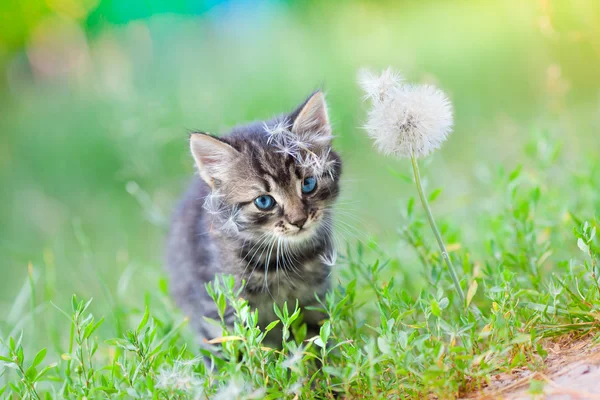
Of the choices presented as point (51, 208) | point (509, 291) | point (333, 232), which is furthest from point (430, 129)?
point (51, 208)

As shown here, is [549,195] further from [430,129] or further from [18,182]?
[18,182]

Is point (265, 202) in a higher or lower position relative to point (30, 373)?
higher

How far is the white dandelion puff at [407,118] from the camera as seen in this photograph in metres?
1.76

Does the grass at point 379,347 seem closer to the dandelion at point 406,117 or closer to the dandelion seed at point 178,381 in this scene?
the dandelion seed at point 178,381

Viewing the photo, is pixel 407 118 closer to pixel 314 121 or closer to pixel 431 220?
pixel 431 220

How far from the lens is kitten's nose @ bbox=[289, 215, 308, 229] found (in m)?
2.33

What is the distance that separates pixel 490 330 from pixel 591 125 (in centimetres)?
276

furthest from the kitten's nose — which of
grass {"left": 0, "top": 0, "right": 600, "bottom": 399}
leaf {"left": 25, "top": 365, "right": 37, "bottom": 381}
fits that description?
leaf {"left": 25, "top": 365, "right": 37, "bottom": 381}

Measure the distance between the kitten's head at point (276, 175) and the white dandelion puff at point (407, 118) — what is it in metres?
0.58

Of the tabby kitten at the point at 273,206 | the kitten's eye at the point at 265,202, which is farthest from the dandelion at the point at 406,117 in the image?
the kitten's eye at the point at 265,202

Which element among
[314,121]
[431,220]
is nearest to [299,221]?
[314,121]

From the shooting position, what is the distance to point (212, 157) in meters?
2.50

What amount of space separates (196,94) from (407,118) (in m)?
4.52

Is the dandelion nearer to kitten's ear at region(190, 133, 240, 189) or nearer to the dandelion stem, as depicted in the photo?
the dandelion stem
